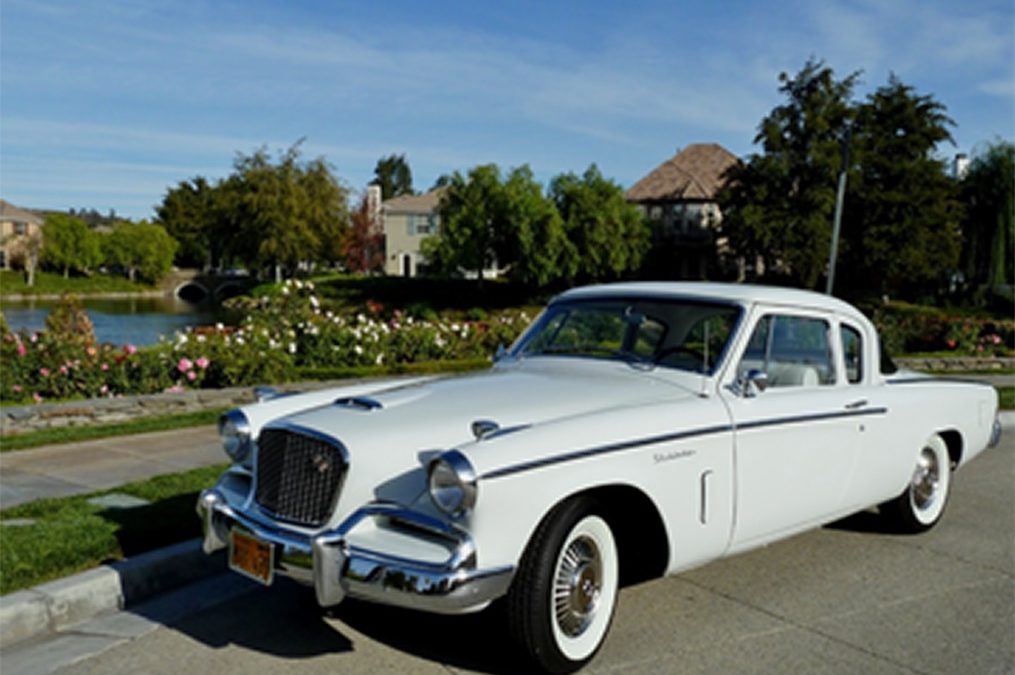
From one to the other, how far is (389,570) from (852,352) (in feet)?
11.5

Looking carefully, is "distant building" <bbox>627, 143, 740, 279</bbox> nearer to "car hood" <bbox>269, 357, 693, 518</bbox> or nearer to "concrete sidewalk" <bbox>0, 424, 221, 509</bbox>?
"concrete sidewalk" <bbox>0, 424, 221, 509</bbox>

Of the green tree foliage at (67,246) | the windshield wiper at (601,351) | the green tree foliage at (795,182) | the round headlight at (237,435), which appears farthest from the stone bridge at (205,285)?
Answer: the round headlight at (237,435)

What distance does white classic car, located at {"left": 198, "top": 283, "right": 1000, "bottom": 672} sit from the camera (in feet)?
12.1

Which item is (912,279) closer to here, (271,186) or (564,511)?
(271,186)

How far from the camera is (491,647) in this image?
14.2 feet

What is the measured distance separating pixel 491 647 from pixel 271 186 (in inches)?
2457

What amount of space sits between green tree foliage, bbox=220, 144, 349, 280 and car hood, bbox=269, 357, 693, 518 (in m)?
59.7

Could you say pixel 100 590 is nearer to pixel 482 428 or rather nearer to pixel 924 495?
pixel 482 428

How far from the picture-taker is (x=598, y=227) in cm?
5116

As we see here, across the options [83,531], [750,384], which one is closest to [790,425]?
[750,384]

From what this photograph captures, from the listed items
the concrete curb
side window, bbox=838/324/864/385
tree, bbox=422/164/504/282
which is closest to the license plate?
the concrete curb

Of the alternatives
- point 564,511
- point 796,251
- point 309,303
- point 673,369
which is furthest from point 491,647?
point 796,251

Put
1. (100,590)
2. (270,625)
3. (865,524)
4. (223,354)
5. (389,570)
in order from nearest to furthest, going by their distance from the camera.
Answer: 1. (389,570)
2. (270,625)
3. (100,590)
4. (865,524)
5. (223,354)

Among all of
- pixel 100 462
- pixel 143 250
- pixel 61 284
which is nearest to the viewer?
pixel 100 462
